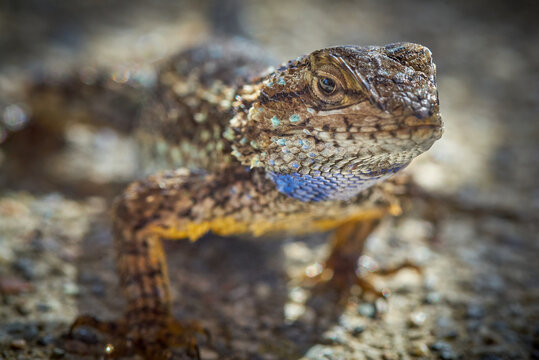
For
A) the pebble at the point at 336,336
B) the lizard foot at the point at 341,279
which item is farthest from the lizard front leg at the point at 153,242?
the lizard foot at the point at 341,279

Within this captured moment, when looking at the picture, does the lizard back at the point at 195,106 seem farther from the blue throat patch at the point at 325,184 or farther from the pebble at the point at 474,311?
the pebble at the point at 474,311

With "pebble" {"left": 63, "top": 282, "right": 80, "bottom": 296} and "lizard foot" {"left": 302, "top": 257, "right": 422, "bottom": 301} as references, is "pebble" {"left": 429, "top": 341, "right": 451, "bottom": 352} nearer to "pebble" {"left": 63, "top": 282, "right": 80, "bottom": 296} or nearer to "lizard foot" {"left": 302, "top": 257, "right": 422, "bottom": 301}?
"lizard foot" {"left": 302, "top": 257, "right": 422, "bottom": 301}

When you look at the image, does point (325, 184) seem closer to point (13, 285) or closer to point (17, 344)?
point (17, 344)

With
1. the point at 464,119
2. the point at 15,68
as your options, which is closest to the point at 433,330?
the point at 464,119

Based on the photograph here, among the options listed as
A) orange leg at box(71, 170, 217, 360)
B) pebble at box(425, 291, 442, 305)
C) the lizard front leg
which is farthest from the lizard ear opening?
pebble at box(425, 291, 442, 305)

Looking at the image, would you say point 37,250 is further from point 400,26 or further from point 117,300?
point 400,26

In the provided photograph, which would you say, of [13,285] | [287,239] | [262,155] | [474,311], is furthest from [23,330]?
[474,311]
